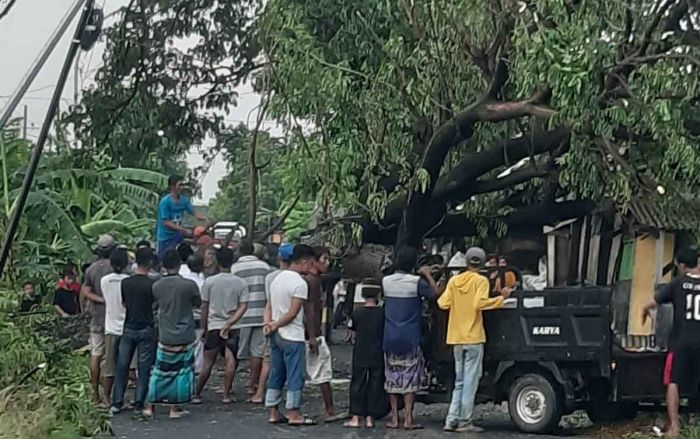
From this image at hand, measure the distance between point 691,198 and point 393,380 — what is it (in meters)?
3.89

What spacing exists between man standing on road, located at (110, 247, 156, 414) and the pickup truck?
3676mm

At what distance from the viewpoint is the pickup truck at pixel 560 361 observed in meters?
13.1

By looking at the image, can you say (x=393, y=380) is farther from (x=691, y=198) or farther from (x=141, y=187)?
(x=141, y=187)

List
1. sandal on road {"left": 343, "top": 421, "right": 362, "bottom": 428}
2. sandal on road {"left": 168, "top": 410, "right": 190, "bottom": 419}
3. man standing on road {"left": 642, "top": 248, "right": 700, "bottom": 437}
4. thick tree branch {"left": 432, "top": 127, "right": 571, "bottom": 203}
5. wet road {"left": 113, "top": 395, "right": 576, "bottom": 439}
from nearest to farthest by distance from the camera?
1. man standing on road {"left": 642, "top": 248, "right": 700, "bottom": 437}
2. wet road {"left": 113, "top": 395, "right": 576, "bottom": 439}
3. sandal on road {"left": 343, "top": 421, "right": 362, "bottom": 428}
4. sandal on road {"left": 168, "top": 410, "right": 190, "bottom": 419}
5. thick tree branch {"left": 432, "top": 127, "right": 571, "bottom": 203}

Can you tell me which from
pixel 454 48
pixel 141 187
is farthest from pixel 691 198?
pixel 141 187

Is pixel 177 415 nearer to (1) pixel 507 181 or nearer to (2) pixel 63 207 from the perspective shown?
(1) pixel 507 181

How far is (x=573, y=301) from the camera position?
43.1 feet

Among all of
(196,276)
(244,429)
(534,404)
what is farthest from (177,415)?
(534,404)

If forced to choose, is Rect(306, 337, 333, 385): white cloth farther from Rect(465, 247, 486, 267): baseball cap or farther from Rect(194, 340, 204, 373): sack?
Rect(465, 247, 486, 267): baseball cap

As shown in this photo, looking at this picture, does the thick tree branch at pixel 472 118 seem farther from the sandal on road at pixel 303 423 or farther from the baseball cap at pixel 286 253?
the sandal on road at pixel 303 423

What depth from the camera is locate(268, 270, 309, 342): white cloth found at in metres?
13.7

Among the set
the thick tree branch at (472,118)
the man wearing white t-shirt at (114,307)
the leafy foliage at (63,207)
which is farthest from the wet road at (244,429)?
the leafy foliage at (63,207)

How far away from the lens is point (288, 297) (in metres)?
13.8

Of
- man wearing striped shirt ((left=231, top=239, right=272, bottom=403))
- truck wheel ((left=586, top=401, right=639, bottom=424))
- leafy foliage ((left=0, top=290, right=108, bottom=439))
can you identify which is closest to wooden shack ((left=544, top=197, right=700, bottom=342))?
truck wheel ((left=586, top=401, right=639, bottom=424))
